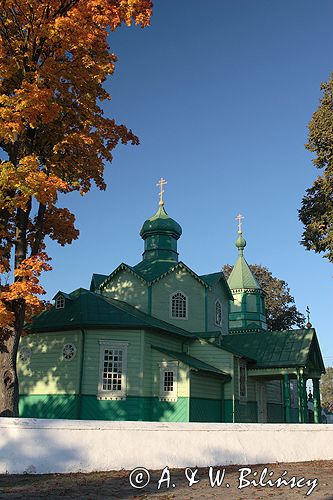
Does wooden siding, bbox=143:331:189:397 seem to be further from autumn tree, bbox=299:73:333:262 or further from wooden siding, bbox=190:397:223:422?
autumn tree, bbox=299:73:333:262

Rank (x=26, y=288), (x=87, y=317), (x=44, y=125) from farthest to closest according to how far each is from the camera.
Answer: (x=87, y=317), (x=44, y=125), (x=26, y=288)

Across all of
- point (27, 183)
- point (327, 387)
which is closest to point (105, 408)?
point (27, 183)

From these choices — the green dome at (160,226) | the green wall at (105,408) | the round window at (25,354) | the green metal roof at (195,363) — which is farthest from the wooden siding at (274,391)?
the round window at (25,354)

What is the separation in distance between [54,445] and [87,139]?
7.79m

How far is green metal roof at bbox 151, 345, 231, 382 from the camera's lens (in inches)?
811

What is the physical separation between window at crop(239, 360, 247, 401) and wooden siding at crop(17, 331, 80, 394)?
856 centimetres

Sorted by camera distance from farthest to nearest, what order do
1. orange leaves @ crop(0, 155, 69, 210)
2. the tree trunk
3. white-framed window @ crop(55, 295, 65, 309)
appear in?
white-framed window @ crop(55, 295, 65, 309)
the tree trunk
orange leaves @ crop(0, 155, 69, 210)

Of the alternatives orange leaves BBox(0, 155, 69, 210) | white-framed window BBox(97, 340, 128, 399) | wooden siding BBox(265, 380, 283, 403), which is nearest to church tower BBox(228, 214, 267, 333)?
wooden siding BBox(265, 380, 283, 403)

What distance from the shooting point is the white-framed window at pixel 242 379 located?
24439 millimetres

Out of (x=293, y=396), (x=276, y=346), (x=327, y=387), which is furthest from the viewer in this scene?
(x=327, y=387)

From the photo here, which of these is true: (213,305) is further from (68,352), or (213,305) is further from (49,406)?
(49,406)

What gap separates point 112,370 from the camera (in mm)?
20016

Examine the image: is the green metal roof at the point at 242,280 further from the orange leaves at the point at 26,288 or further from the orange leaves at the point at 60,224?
the orange leaves at the point at 26,288

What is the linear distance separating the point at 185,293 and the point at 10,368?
529 inches
